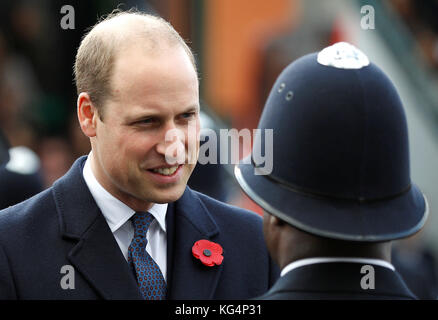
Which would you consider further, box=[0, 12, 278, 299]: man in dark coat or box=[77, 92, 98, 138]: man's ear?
box=[77, 92, 98, 138]: man's ear

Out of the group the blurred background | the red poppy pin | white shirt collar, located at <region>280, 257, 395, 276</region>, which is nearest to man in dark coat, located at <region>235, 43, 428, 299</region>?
white shirt collar, located at <region>280, 257, 395, 276</region>

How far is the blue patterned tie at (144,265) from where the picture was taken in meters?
3.91

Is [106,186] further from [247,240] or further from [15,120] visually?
[15,120]

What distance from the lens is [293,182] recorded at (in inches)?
135

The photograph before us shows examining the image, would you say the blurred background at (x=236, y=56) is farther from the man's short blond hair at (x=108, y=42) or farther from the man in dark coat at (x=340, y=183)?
the man in dark coat at (x=340, y=183)

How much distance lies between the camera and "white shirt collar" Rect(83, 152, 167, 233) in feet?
Answer: 13.2

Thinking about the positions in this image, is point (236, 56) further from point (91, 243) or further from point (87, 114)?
point (91, 243)

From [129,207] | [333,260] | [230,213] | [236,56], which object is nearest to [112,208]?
[129,207]

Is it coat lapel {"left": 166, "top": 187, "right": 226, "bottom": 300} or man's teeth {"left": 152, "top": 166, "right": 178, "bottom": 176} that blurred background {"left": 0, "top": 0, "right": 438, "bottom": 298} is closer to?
coat lapel {"left": 166, "top": 187, "right": 226, "bottom": 300}

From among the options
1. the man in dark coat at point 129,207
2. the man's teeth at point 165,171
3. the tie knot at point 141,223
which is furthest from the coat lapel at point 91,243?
the man's teeth at point 165,171

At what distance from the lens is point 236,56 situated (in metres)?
14.1

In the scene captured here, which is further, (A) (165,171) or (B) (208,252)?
A: (B) (208,252)

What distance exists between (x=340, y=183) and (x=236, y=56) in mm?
10945

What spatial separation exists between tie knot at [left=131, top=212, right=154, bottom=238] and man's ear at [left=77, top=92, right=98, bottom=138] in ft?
1.36
